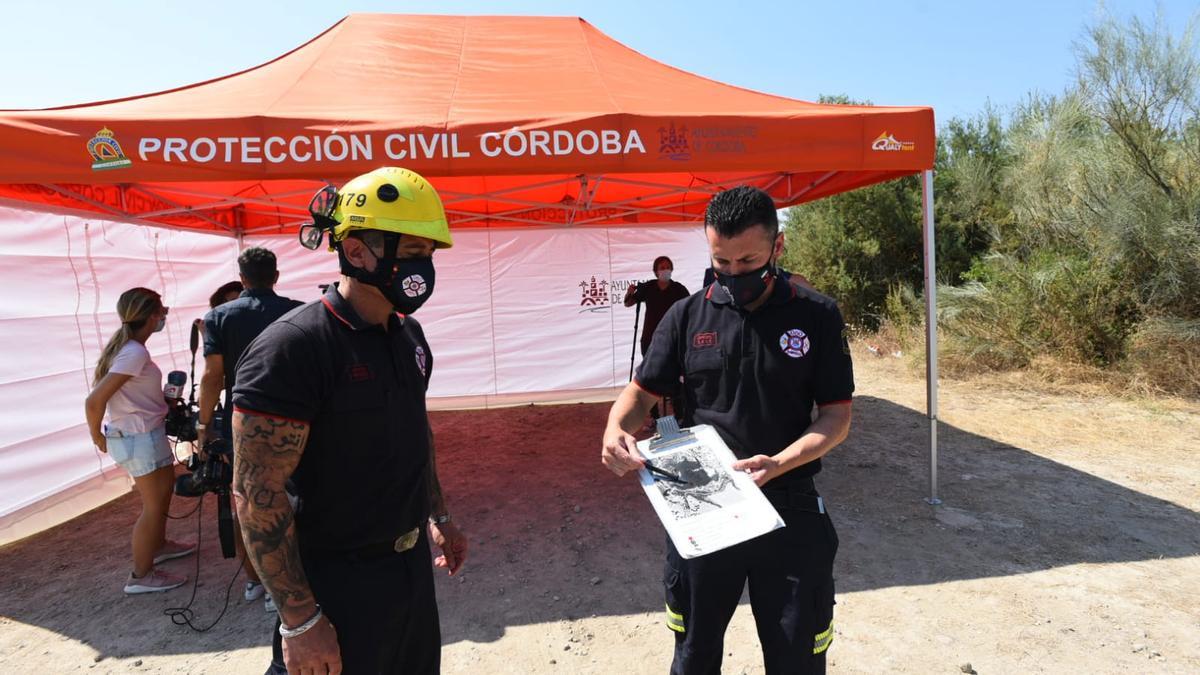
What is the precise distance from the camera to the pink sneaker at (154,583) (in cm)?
350

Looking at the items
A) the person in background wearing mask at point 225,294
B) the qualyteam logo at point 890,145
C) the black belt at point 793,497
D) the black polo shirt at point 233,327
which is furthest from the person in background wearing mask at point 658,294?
the black belt at point 793,497

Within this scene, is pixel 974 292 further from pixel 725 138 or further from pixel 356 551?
pixel 356 551

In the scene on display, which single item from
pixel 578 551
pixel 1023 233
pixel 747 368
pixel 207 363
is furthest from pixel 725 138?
pixel 1023 233

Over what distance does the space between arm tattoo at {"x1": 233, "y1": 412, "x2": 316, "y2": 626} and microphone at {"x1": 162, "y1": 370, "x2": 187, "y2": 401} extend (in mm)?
2646

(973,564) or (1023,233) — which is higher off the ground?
(1023,233)

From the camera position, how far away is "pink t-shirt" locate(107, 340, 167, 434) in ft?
11.1

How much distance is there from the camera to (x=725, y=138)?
3873 millimetres

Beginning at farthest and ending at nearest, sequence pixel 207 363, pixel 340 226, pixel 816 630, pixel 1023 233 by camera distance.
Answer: pixel 1023 233
pixel 207 363
pixel 816 630
pixel 340 226

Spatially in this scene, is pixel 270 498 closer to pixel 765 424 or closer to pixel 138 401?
pixel 765 424

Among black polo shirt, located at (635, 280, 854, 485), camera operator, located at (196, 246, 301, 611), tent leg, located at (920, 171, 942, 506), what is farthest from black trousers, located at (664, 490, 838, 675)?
tent leg, located at (920, 171, 942, 506)

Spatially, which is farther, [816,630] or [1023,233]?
[1023,233]

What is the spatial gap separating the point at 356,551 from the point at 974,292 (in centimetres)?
1081

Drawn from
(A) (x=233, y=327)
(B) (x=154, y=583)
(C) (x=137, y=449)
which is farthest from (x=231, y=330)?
(B) (x=154, y=583)

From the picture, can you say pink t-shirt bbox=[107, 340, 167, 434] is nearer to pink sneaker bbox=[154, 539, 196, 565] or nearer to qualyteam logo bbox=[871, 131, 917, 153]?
pink sneaker bbox=[154, 539, 196, 565]
